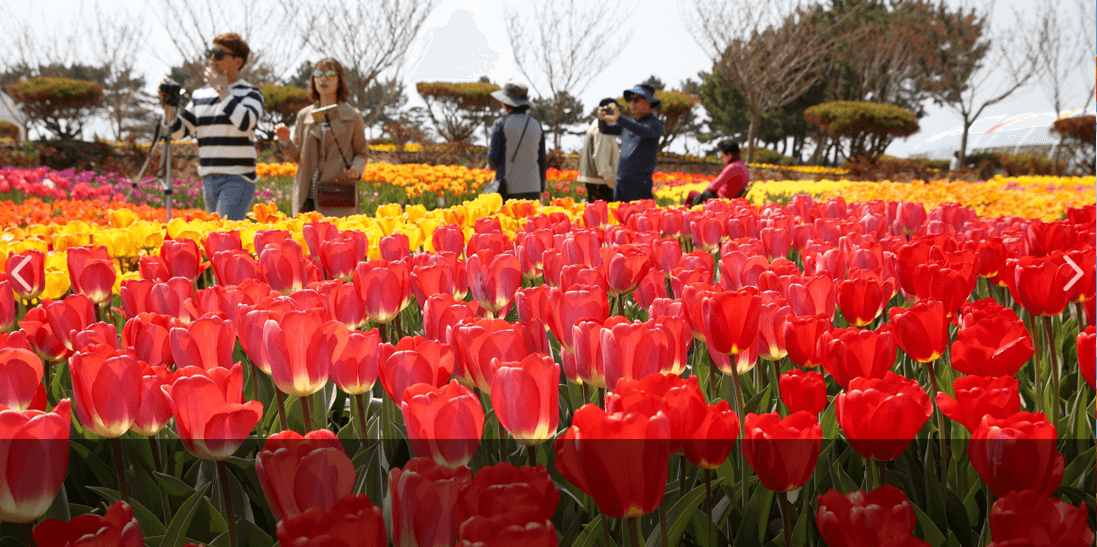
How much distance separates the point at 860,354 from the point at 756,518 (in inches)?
10.3

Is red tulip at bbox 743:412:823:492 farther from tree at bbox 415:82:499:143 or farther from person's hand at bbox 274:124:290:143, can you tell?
tree at bbox 415:82:499:143

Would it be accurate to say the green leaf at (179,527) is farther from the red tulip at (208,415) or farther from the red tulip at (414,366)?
the red tulip at (414,366)

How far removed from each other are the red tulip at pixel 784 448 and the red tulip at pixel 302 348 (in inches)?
21.5

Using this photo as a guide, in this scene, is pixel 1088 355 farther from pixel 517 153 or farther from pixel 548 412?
pixel 517 153

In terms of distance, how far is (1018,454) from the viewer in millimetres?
673

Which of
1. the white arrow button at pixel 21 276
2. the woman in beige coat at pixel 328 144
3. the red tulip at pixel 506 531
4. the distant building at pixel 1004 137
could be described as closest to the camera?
the red tulip at pixel 506 531

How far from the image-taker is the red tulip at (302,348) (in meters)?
0.94

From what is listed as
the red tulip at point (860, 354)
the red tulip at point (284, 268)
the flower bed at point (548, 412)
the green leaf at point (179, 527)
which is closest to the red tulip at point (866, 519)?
the flower bed at point (548, 412)

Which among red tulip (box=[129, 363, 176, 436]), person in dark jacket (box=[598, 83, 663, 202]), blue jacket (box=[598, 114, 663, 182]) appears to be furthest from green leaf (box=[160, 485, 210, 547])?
blue jacket (box=[598, 114, 663, 182])

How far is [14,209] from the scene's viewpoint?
5.92m

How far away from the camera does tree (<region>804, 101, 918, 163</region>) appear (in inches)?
1043

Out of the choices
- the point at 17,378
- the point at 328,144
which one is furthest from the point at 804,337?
the point at 328,144

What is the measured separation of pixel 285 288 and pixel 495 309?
20.5 inches

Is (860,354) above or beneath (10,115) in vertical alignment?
beneath
